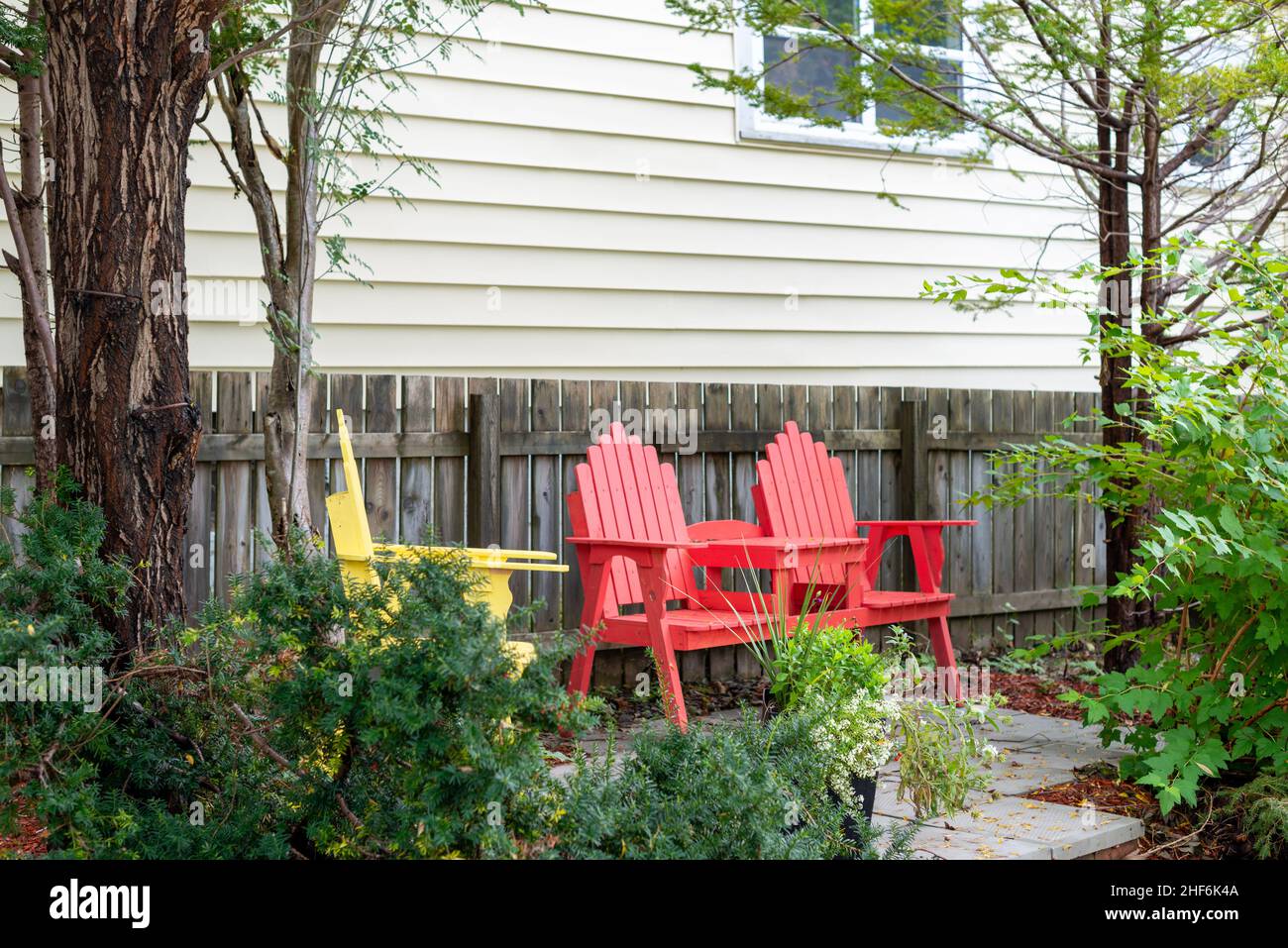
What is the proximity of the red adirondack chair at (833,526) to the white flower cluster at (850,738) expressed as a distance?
1839mm

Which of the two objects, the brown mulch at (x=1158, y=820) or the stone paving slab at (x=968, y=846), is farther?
the brown mulch at (x=1158, y=820)

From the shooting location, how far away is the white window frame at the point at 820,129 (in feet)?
22.9

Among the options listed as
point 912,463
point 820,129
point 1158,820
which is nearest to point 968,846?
point 1158,820

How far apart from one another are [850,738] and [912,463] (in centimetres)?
371

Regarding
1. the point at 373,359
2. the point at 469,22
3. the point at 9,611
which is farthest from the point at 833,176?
the point at 9,611

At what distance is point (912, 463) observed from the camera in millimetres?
6832

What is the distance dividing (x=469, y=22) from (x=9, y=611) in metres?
4.16

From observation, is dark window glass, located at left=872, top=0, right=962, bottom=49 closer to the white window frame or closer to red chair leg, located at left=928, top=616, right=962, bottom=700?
the white window frame

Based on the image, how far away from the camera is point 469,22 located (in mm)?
6082

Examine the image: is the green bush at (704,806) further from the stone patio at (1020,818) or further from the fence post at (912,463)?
the fence post at (912,463)

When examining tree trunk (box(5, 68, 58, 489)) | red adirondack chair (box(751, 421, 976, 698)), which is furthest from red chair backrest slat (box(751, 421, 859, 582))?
tree trunk (box(5, 68, 58, 489))

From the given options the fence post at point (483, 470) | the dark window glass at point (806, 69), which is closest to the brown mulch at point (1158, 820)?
the fence post at point (483, 470)

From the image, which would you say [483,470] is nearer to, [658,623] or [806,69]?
[658,623]

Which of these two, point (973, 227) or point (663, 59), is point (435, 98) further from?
point (973, 227)
